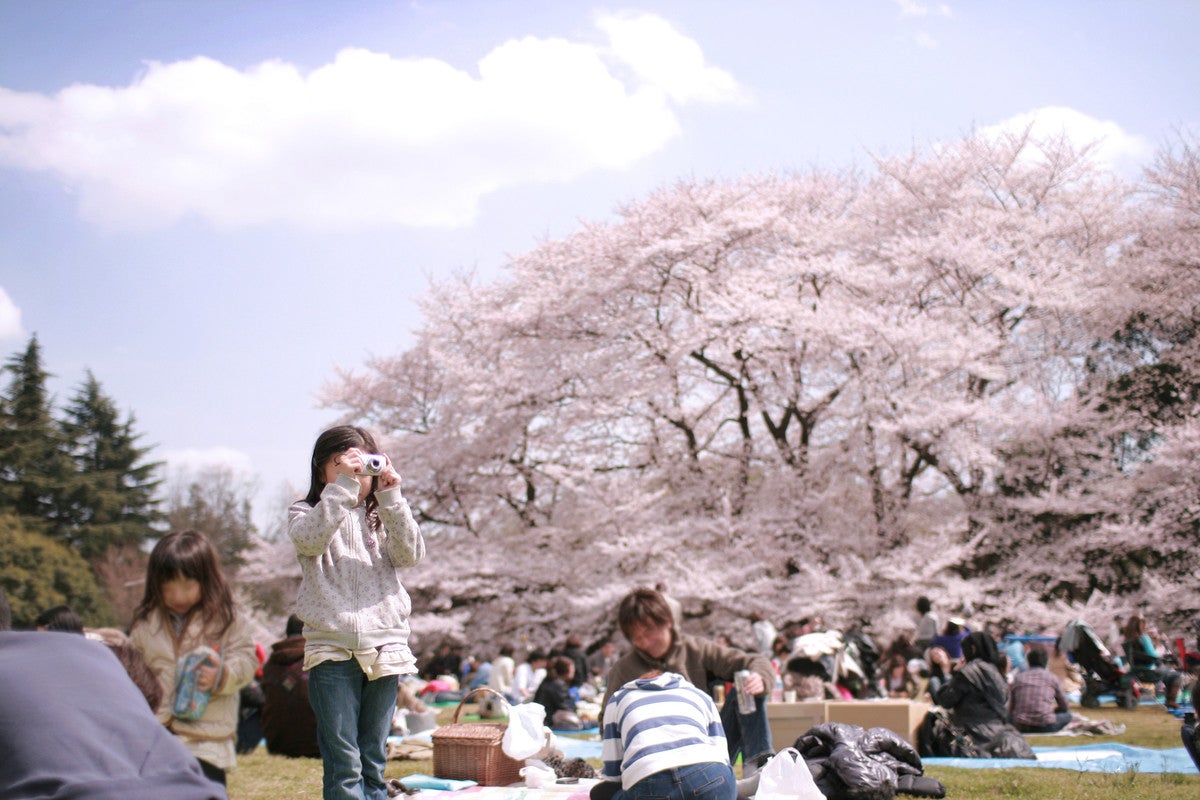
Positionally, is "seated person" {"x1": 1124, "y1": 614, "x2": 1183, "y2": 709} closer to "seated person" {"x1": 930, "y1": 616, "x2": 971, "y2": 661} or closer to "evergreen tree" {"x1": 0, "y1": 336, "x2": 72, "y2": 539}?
"seated person" {"x1": 930, "y1": 616, "x2": 971, "y2": 661}

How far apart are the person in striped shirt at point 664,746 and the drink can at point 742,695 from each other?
35.6 inches

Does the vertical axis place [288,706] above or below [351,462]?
below

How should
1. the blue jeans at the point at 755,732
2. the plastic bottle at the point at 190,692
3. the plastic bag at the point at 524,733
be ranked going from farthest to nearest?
1. the plastic bag at the point at 524,733
2. the blue jeans at the point at 755,732
3. the plastic bottle at the point at 190,692

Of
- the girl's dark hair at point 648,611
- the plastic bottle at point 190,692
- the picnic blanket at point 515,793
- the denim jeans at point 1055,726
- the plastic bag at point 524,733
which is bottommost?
the denim jeans at point 1055,726

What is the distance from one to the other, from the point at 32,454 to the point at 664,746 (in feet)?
142

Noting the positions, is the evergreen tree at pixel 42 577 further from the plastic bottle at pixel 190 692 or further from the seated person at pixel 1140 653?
the plastic bottle at pixel 190 692

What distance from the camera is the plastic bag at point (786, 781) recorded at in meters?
4.44

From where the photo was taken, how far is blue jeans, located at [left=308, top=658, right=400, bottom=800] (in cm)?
359

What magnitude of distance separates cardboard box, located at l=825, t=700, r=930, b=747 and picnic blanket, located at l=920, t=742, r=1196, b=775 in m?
0.28

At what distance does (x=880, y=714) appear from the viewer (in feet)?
25.8

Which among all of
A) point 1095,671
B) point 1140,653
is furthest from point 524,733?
point 1140,653

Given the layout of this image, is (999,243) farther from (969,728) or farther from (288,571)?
(288,571)

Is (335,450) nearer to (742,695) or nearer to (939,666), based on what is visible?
(742,695)

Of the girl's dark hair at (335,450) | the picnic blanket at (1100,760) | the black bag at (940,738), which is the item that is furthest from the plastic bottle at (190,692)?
the black bag at (940,738)
